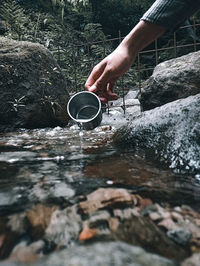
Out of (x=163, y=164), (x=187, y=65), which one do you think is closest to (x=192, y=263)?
(x=163, y=164)

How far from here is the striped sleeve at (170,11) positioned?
1561mm

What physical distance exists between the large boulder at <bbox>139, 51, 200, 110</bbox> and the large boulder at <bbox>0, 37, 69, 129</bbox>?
1.51 m

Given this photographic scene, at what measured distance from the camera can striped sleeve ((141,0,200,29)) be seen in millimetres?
1561

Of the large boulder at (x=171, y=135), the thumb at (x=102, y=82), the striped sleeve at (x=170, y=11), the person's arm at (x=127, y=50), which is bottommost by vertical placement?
the large boulder at (x=171, y=135)

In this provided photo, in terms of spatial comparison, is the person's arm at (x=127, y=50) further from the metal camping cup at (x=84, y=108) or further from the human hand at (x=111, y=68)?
the metal camping cup at (x=84, y=108)

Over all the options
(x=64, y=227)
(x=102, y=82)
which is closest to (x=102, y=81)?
(x=102, y=82)

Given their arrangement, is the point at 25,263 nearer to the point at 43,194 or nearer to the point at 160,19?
the point at 43,194

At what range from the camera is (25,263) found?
2.00ft

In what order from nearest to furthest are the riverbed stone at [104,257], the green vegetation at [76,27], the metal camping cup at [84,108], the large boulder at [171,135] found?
the riverbed stone at [104,257] → the large boulder at [171,135] → the metal camping cup at [84,108] → the green vegetation at [76,27]

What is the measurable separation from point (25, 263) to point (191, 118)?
57.9 inches

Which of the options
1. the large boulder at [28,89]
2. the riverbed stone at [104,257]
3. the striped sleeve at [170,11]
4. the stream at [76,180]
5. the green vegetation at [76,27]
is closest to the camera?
the riverbed stone at [104,257]

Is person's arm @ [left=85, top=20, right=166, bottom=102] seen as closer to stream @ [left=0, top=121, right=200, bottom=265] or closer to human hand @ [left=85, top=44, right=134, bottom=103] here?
human hand @ [left=85, top=44, right=134, bottom=103]

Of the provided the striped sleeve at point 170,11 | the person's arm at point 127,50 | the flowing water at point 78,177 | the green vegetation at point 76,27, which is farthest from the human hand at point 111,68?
the green vegetation at point 76,27

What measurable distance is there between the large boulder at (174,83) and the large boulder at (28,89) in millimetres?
1511
